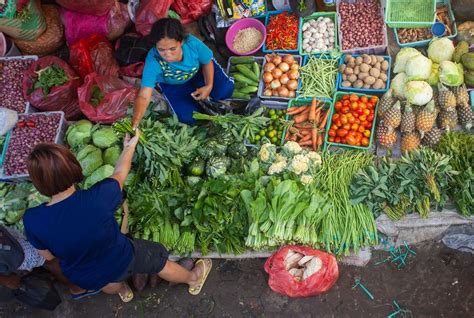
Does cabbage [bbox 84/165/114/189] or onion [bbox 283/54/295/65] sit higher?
onion [bbox 283/54/295/65]

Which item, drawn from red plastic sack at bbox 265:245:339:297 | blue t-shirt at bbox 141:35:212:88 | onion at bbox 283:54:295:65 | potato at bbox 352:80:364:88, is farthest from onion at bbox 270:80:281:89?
red plastic sack at bbox 265:245:339:297

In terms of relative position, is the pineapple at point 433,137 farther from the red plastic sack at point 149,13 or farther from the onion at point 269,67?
the red plastic sack at point 149,13

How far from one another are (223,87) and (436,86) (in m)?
1.96

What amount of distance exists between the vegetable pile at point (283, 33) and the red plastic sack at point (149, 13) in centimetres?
111

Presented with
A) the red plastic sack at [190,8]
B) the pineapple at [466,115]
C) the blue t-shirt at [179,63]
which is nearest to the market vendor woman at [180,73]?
the blue t-shirt at [179,63]

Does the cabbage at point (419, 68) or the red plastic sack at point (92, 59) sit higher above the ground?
the red plastic sack at point (92, 59)

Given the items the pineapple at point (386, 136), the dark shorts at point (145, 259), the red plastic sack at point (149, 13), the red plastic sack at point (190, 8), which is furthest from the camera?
the red plastic sack at point (190, 8)

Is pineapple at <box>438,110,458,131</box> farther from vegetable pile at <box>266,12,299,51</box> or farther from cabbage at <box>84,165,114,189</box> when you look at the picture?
cabbage at <box>84,165,114,189</box>

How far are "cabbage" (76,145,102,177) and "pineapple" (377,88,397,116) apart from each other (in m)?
2.58

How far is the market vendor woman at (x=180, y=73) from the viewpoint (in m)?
3.05

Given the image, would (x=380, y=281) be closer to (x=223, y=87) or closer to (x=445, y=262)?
(x=445, y=262)

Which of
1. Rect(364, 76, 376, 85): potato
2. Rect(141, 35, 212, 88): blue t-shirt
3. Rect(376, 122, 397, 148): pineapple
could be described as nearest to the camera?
Rect(141, 35, 212, 88): blue t-shirt

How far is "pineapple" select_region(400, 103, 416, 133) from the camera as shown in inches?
143

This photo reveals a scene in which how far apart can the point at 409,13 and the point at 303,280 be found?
107 inches
